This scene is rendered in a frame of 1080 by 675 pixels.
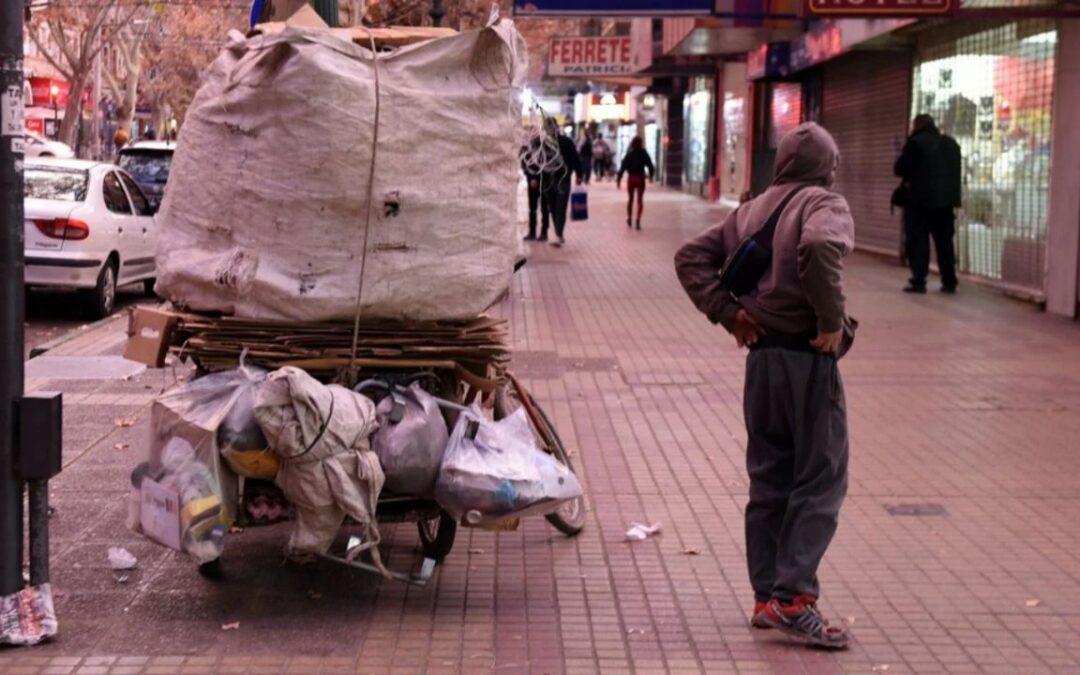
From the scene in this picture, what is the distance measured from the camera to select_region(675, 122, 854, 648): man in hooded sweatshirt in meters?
5.31

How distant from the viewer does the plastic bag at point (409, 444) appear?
5.55 metres

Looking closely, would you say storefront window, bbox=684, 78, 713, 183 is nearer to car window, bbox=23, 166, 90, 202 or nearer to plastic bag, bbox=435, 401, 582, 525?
car window, bbox=23, 166, 90, 202

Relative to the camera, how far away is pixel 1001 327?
14102 millimetres

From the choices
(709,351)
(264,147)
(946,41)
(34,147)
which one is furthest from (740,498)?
(34,147)

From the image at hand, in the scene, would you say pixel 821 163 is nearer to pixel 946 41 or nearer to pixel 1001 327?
pixel 1001 327

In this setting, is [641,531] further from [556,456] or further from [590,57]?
[590,57]

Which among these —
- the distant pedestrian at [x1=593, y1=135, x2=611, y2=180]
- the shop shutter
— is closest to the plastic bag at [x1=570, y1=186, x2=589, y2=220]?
the shop shutter

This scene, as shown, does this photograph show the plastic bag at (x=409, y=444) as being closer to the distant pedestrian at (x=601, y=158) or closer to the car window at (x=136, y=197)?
the car window at (x=136, y=197)

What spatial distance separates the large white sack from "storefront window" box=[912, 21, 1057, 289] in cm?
1108

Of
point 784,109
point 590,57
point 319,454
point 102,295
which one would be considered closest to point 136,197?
point 102,295

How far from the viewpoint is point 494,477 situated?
18.2ft

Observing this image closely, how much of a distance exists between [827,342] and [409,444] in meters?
1.54

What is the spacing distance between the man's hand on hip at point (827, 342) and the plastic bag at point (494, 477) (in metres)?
1.08

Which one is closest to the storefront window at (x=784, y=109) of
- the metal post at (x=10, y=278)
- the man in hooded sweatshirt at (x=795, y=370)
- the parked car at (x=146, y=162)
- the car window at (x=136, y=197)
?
the parked car at (x=146, y=162)
